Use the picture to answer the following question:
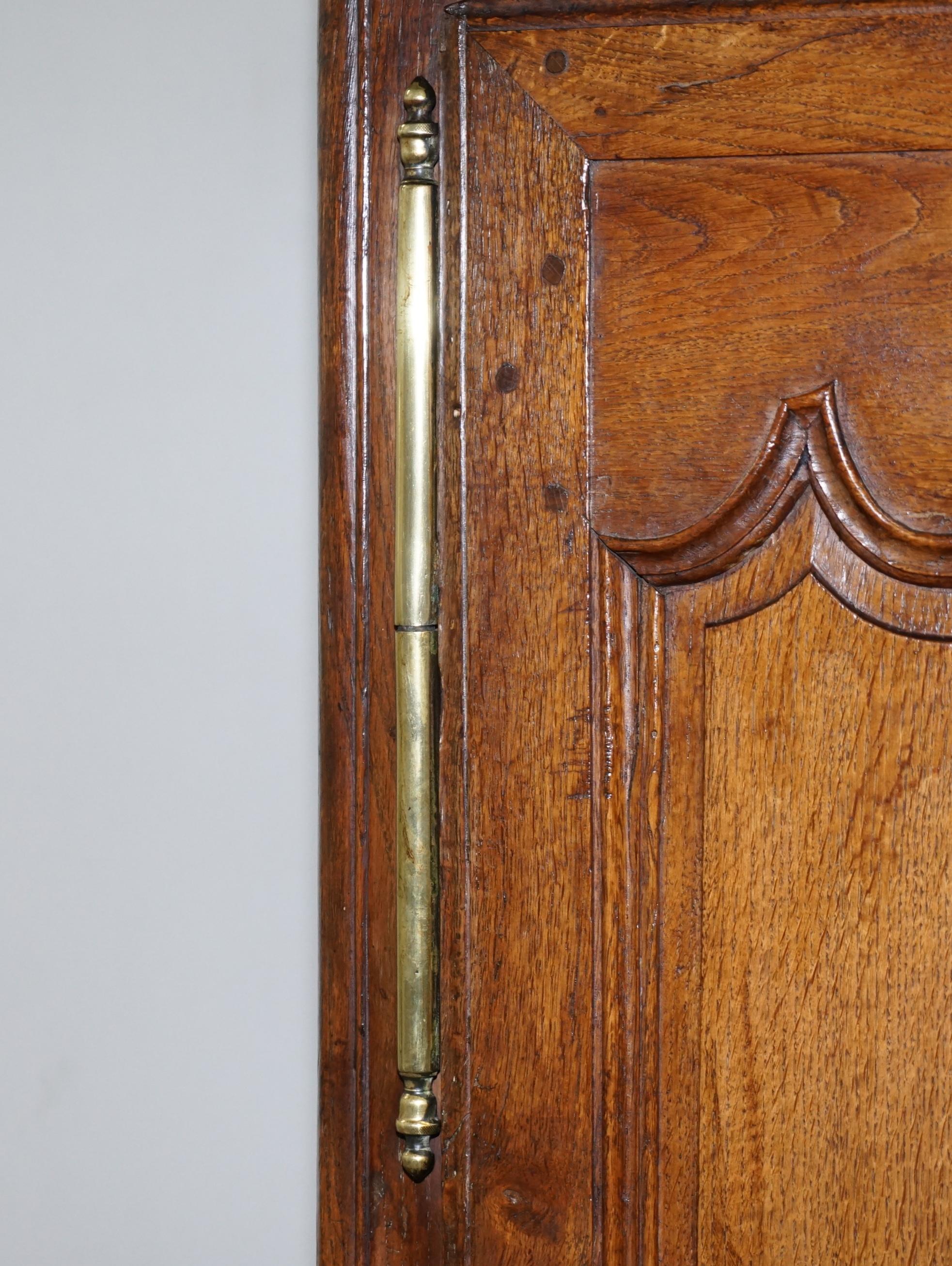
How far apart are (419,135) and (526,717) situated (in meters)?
0.37

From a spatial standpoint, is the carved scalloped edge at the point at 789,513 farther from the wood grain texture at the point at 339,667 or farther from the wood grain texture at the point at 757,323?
the wood grain texture at the point at 339,667

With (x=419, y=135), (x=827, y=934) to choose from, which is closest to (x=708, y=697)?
(x=827, y=934)

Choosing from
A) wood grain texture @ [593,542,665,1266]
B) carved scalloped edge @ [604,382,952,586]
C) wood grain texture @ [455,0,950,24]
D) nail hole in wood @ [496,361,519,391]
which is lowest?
wood grain texture @ [593,542,665,1266]

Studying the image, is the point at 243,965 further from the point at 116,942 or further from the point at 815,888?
the point at 815,888

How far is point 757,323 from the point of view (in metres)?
0.62

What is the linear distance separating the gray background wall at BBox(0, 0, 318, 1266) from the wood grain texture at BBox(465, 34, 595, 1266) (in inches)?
4.4

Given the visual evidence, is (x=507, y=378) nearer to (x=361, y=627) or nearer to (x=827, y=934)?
(x=361, y=627)

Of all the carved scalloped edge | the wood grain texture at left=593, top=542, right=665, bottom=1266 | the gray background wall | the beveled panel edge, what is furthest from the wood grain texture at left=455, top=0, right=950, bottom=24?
the wood grain texture at left=593, top=542, right=665, bottom=1266

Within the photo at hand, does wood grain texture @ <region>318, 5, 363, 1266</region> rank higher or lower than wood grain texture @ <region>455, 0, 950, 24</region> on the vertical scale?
lower

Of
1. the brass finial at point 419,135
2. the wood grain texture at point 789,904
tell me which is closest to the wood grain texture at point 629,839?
the wood grain texture at point 789,904

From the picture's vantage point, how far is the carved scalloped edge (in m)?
0.62

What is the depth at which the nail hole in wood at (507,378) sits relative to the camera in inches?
25.3

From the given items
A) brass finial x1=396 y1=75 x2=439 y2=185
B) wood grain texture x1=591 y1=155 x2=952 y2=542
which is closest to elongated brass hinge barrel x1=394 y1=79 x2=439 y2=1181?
brass finial x1=396 y1=75 x2=439 y2=185

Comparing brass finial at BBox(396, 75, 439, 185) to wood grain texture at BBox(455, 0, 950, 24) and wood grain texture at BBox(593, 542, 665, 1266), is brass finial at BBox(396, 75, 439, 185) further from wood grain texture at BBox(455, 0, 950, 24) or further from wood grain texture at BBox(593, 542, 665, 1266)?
wood grain texture at BBox(593, 542, 665, 1266)
